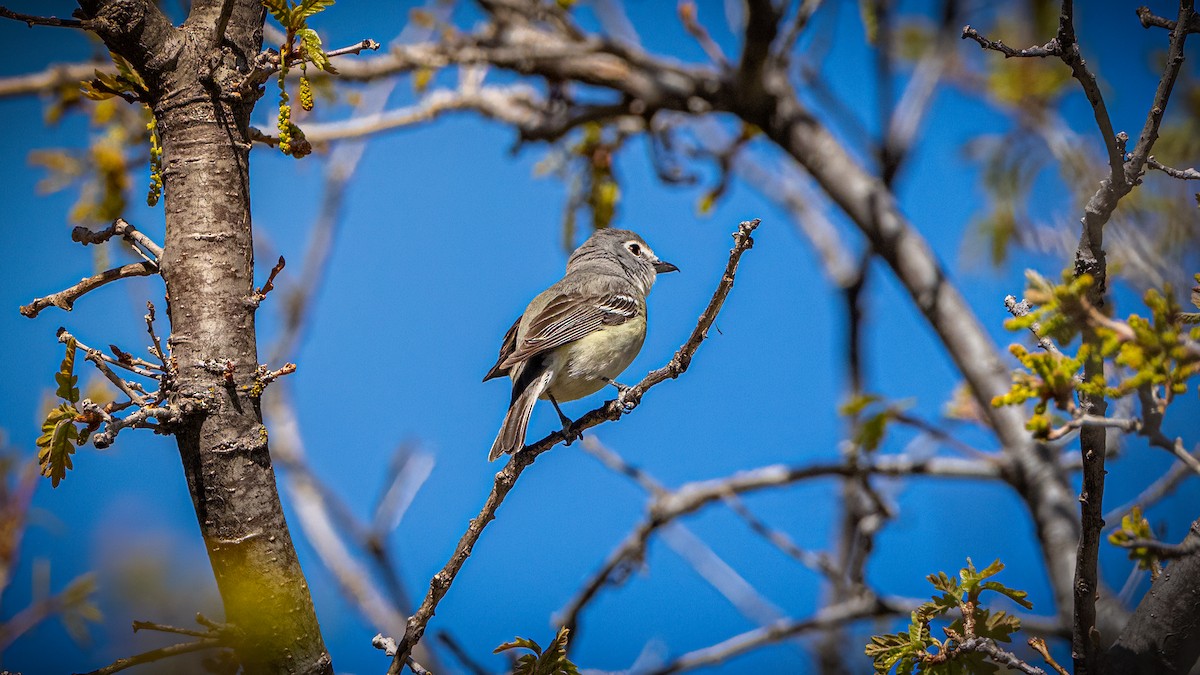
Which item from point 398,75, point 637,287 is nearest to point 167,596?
point 637,287

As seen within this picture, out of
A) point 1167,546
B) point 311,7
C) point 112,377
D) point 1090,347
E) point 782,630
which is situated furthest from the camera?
point 782,630

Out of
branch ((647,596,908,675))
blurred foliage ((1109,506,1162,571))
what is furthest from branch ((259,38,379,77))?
branch ((647,596,908,675))

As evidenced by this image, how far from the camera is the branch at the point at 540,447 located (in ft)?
7.74

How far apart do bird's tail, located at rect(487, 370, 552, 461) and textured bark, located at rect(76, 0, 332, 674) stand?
186cm

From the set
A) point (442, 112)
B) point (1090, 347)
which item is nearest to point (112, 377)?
point (1090, 347)

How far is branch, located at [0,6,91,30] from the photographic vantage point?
203 cm

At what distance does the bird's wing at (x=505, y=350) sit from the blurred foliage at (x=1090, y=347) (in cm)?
353

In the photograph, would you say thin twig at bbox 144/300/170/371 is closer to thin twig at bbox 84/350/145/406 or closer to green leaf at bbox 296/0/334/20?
thin twig at bbox 84/350/145/406

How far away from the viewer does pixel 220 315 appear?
7.83 feet

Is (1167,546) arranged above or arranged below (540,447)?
below

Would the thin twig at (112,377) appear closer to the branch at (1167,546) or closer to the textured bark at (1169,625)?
the branch at (1167,546)

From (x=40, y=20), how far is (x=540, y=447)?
216 centimetres

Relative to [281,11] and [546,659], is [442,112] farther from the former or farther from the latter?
[546,659]

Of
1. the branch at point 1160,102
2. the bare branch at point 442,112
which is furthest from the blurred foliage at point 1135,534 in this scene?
the bare branch at point 442,112
